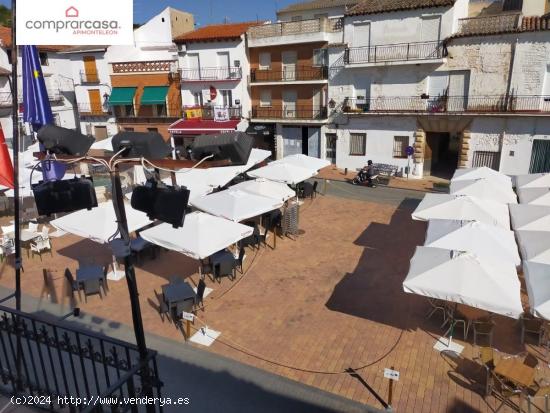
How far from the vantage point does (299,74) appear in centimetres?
2761

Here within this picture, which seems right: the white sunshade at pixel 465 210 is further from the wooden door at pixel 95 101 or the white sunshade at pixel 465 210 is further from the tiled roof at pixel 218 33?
the wooden door at pixel 95 101

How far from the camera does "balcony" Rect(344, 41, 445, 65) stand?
22820 mm

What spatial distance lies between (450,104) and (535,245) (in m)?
15.4

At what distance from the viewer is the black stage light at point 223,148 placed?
14.4 feet

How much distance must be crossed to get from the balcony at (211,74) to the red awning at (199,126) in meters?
2.94

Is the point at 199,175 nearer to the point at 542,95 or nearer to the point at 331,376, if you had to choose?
the point at 331,376

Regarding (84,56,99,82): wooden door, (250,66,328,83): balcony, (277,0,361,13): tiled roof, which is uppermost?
(277,0,361,13): tiled roof

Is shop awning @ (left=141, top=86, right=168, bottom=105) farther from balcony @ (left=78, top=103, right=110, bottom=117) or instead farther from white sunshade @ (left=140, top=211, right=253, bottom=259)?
white sunshade @ (left=140, top=211, right=253, bottom=259)

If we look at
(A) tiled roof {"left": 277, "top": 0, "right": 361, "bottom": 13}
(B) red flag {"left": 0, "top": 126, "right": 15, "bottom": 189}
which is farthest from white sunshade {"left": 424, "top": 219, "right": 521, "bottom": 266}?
(A) tiled roof {"left": 277, "top": 0, "right": 361, "bottom": 13}

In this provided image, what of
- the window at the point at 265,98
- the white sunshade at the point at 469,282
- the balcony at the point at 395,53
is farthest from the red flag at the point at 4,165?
the window at the point at 265,98

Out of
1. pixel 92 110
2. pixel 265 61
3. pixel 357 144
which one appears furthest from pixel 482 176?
pixel 92 110

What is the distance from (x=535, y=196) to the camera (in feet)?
45.0

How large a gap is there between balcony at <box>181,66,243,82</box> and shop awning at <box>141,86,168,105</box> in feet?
6.25

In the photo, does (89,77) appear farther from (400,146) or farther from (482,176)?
(482,176)
